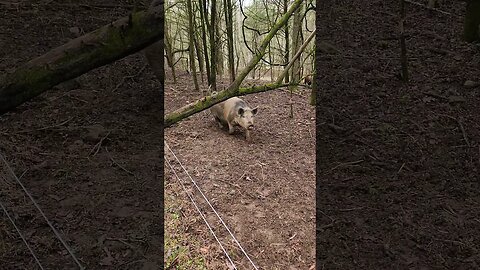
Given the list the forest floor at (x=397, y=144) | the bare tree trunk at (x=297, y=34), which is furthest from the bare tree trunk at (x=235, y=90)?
the forest floor at (x=397, y=144)

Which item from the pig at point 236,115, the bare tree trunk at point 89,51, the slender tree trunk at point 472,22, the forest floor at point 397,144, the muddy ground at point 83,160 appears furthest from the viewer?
the slender tree trunk at point 472,22

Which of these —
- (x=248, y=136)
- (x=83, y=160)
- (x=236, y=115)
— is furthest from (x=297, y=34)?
(x=83, y=160)

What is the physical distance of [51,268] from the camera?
238cm

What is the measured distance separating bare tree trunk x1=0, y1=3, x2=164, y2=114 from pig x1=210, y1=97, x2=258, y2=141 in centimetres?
230

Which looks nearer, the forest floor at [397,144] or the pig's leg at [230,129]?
the forest floor at [397,144]

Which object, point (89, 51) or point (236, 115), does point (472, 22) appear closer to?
point (236, 115)

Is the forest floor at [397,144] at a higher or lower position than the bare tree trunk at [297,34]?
lower

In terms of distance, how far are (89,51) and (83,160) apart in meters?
2.38

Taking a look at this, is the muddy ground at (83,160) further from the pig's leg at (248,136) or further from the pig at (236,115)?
the pig's leg at (248,136)

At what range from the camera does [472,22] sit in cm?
452

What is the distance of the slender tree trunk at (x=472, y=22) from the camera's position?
4199mm

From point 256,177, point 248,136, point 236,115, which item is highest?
point 236,115

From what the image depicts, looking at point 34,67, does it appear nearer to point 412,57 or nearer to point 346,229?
point 346,229

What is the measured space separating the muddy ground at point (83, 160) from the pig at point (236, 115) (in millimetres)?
622
